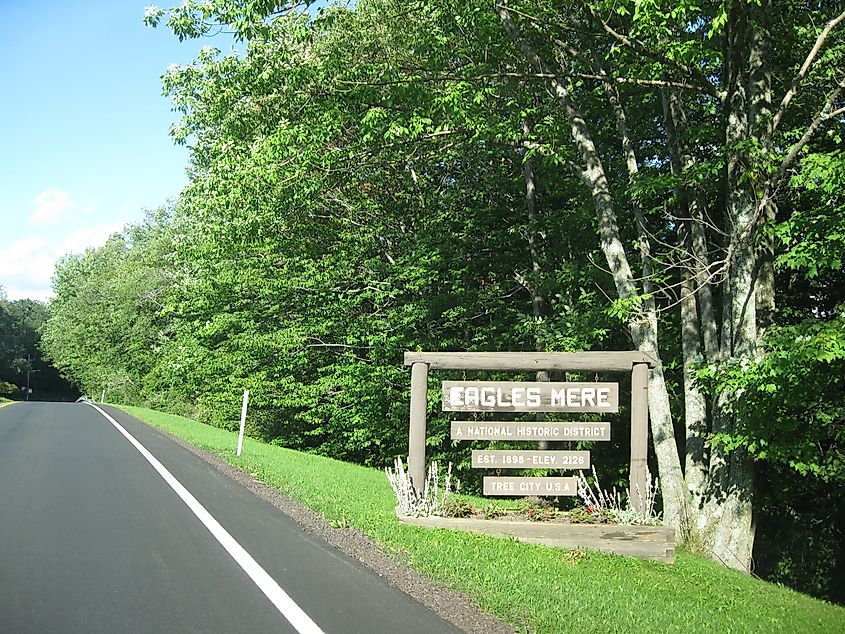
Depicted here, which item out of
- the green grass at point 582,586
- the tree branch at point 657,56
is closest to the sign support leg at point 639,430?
the green grass at point 582,586

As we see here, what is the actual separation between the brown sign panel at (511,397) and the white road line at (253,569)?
3272mm

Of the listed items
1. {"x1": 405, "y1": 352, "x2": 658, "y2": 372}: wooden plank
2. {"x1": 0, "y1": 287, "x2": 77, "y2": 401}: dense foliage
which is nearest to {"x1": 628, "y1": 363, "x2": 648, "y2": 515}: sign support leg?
{"x1": 405, "y1": 352, "x2": 658, "y2": 372}: wooden plank

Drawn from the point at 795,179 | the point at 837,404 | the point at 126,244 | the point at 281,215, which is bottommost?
the point at 837,404

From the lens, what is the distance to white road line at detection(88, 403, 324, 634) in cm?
522

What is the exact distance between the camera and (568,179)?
17828 mm

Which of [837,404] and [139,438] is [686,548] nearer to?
[837,404]

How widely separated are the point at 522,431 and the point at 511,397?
0.46 metres

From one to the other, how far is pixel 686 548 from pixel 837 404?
303cm

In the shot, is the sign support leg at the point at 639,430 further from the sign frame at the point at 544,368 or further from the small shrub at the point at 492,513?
the small shrub at the point at 492,513

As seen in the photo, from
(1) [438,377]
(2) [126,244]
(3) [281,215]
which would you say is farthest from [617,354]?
(2) [126,244]

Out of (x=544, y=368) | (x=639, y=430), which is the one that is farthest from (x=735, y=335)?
(x=544, y=368)

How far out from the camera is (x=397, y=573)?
6.83 metres

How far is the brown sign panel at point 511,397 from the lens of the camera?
32.9ft

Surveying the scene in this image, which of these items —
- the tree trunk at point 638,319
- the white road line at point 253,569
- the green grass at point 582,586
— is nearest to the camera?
the white road line at point 253,569
